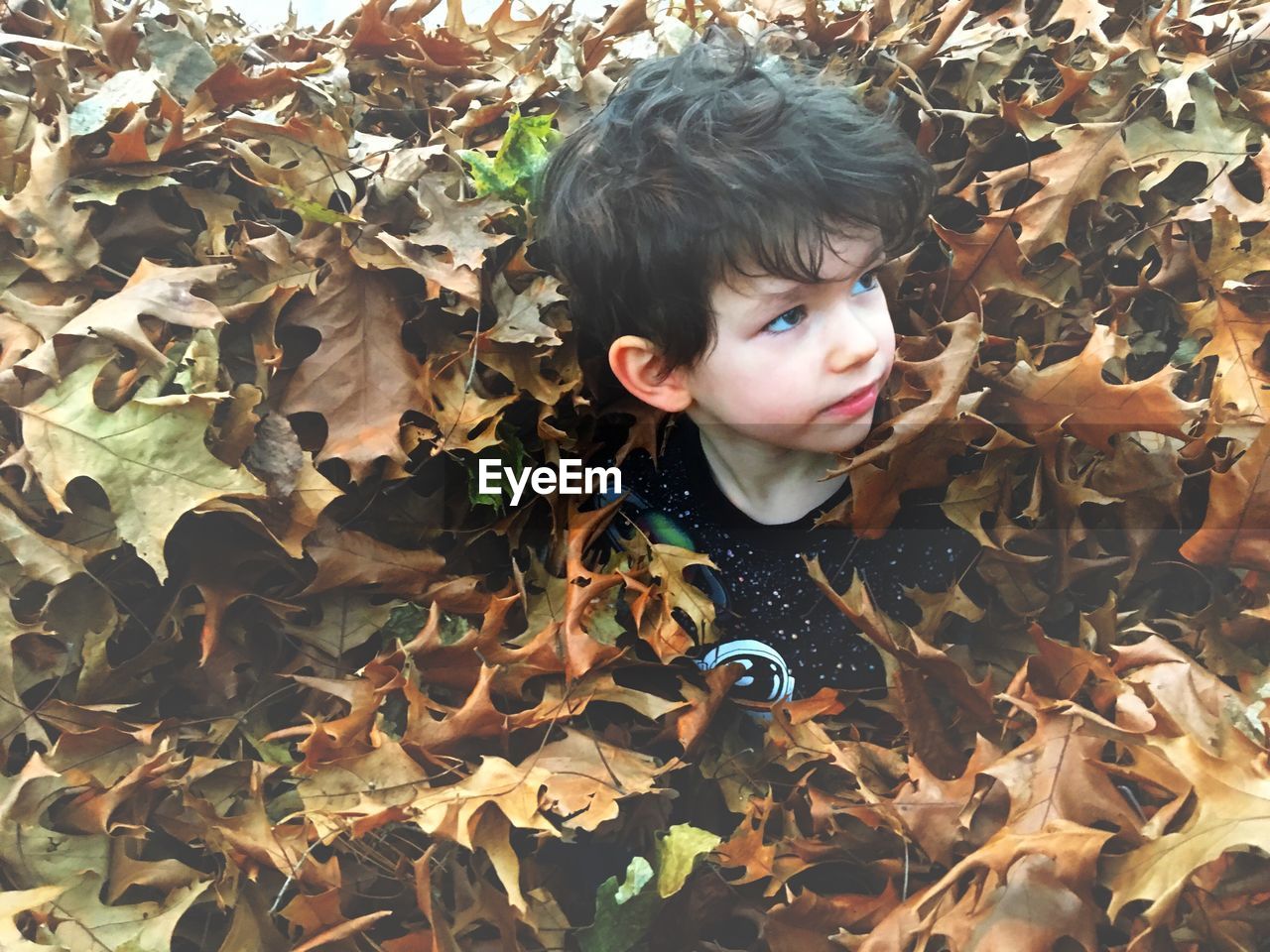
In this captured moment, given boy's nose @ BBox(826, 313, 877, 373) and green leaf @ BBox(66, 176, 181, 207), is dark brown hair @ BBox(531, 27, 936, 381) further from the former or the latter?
green leaf @ BBox(66, 176, 181, 207)

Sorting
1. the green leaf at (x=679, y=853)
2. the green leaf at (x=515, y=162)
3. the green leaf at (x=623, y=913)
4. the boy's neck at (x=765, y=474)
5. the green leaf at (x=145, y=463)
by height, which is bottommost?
the green leaf at (x=623, y=913)

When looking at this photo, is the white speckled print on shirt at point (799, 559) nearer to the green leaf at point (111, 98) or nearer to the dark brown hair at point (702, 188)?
the dark brown hair at point (702, 188)

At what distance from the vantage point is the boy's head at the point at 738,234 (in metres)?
0.61

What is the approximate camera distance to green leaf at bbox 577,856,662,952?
660 mm

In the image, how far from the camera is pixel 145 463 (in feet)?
2.06

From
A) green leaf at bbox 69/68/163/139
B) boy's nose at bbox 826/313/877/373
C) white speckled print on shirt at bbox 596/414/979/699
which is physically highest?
green leaf at bbox 69/68/163/139

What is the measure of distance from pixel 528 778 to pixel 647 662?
0.12 metres

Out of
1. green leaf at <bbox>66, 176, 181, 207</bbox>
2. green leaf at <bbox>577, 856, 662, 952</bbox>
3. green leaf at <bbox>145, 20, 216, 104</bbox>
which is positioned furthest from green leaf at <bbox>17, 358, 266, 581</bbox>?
green leaf at <bbox>577, 856, 662, 952</bbox>

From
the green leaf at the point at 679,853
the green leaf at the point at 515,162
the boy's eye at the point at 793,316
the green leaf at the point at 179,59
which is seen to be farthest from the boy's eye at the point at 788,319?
the green leaf at the point at 179,59

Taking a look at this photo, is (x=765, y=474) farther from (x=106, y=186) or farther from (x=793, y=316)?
(x=106, y=186)

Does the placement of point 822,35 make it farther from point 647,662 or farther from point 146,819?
point 146,819

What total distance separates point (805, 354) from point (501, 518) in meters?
0.25

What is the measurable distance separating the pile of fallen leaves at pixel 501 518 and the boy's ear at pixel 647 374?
21mm

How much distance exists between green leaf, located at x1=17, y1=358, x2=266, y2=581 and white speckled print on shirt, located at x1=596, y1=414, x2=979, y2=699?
29 centimetres
